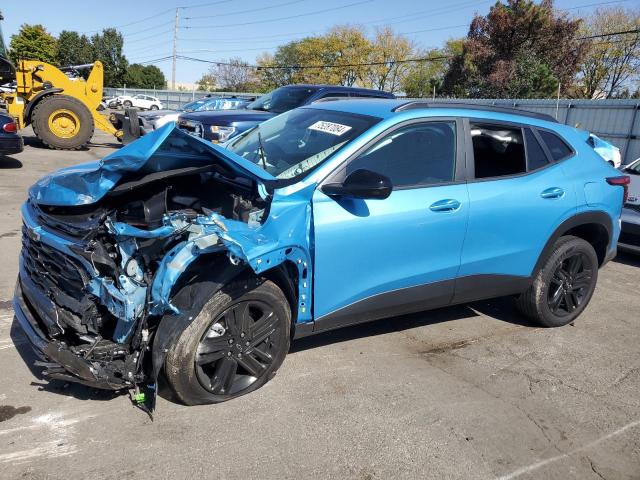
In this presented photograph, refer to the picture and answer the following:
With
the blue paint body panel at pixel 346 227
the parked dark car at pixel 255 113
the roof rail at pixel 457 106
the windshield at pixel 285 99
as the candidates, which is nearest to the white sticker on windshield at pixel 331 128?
the blue paint body panel at pixel 346 227

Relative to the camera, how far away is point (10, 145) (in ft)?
32.0

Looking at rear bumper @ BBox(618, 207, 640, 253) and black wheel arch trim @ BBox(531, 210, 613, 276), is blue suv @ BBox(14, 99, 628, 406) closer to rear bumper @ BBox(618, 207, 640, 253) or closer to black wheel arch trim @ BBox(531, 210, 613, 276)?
black wheel arch trim @ BBox(531, 210, 613, 276)

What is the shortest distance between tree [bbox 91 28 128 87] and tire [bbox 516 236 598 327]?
70.1m

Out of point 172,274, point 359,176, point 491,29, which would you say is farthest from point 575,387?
point 491,29

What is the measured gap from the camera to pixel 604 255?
16.1 ft

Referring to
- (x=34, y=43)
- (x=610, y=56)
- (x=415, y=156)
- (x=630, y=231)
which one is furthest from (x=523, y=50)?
(x=34, y=43)

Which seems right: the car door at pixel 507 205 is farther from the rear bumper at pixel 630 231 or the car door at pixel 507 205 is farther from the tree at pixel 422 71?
the tree at pixel 422 71

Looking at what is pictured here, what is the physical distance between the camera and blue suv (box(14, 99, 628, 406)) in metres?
2.84

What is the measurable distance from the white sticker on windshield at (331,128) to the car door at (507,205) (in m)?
0.97

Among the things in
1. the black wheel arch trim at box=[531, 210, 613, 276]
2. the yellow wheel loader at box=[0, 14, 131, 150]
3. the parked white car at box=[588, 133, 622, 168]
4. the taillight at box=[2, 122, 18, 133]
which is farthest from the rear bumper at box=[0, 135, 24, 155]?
the parked white car at box=[588, 133, 622, 168]

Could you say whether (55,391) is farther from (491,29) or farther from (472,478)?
(491,29)

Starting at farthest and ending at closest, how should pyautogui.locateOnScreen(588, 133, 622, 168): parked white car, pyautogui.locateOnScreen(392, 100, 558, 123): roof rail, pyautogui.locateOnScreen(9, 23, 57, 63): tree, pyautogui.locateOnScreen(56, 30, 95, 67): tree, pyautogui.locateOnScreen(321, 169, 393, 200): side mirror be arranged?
pyautogui.locateOnScreen(56, 30, 95, 67): tree → pyautogui.locateOnScreen(9, 23, 57, 63): tree → pyautogui.locateOnScreen(588, 133, 622, 168): parked white car → pyautogui.locateOnScreen(392, 100, 558, 123): roof rail → pyautogui.locateOnScreen(321, 169, 393, 200): side mirror

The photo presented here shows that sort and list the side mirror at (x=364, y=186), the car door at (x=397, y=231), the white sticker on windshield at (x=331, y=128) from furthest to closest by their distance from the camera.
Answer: the white sticker on windshield at (x=331, y=128) → the car door at (x=397, y=231) → the side mirror at (x=364, y=186)

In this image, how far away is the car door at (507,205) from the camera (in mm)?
3961
